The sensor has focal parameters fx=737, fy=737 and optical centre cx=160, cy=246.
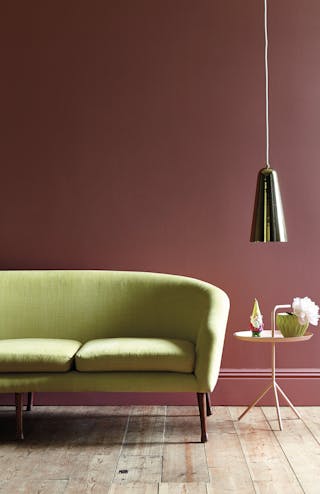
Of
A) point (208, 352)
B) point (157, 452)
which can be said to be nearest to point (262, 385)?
point (208, 352)

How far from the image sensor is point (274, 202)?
4.14 metres

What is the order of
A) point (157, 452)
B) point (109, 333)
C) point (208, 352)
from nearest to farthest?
1. point (157, 452)
2. point (208, 352)
3. point (109, 333)

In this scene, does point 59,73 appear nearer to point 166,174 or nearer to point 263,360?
point 166,174

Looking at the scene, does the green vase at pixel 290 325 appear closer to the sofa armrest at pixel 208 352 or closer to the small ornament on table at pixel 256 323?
the small ornament on table at pixel 256 323

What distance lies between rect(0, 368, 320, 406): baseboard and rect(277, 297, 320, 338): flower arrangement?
22.2 inches

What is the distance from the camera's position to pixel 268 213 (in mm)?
4125

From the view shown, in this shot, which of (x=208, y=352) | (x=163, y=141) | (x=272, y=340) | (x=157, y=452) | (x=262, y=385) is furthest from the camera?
(x=163, y=141)

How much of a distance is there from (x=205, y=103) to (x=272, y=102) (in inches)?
16.7

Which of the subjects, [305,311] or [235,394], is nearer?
[305,311]

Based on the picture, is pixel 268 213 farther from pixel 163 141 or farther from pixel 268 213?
pixel 163 141

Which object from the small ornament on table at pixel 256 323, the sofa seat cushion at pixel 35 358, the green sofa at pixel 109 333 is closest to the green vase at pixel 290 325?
the small ornament on table at pixel 256 323

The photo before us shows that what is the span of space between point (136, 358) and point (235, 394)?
40.6 inches

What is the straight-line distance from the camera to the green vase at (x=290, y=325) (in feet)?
13.5

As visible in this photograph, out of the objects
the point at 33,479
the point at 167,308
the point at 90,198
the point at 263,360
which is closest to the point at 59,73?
the point at 90,198
